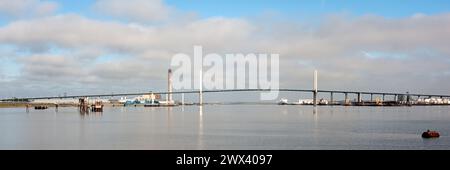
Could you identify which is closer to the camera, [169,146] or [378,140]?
[169,146]

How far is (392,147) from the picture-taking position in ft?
110

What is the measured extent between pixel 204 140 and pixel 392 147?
12.8 m

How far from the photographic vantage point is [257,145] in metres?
34.7
